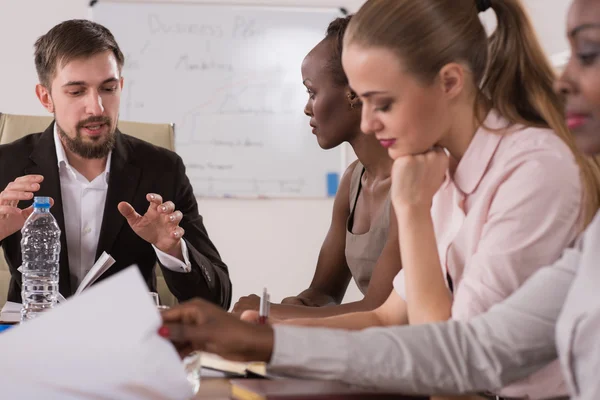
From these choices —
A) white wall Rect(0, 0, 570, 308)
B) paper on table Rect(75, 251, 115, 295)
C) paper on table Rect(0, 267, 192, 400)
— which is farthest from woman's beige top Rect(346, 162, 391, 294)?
white wall Rect(0, 0, 570, 308)

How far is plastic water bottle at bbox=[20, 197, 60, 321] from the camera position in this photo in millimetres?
2125

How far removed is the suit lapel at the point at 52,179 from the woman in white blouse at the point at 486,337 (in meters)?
1.41

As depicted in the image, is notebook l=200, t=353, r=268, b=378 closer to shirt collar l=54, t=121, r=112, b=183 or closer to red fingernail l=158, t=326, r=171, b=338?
red fingernail l=158, t=326, r=171, b=338

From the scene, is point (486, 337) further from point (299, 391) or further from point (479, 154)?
point (479, 154)

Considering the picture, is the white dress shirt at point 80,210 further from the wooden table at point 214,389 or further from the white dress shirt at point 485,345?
the white dress shirt at point 485,345

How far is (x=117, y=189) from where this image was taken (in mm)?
2477

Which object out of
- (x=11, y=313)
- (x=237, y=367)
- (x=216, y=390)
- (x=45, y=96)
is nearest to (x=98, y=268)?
(x=11, y=313)

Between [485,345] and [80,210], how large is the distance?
5.82ft

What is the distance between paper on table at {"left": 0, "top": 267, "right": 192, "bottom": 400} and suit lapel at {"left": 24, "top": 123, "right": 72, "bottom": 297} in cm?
146

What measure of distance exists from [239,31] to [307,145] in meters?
0.71

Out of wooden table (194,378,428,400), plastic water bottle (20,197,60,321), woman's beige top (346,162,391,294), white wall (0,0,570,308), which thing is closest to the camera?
wooden table (194,378,428,400)

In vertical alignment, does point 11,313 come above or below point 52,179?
below

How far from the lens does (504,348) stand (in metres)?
0.97

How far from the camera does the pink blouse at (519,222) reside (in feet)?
3.81
